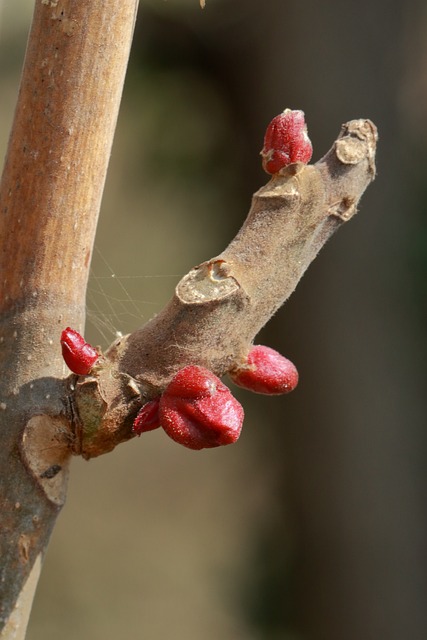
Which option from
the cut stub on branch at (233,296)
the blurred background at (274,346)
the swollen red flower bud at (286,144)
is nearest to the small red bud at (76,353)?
the cut stub on branch at (233,296)

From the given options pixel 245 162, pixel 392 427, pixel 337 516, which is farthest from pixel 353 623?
pixel 245 162

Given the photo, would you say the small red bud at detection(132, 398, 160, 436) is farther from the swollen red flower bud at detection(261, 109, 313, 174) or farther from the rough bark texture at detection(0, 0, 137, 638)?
the swollen red flower bud at detection(261, 109, 313, 174)

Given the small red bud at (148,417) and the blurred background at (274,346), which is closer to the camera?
the small red bud at (148,417)

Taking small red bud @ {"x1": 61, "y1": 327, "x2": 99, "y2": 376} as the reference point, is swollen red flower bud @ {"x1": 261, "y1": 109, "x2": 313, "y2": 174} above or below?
above

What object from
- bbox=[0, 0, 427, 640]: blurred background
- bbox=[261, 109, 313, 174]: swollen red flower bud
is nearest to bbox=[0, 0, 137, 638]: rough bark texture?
bbox=[261, 109, 313, 174]: swollen red flower bud

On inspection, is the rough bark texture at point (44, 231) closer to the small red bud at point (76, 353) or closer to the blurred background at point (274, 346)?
the small red bud at point (76, 353)

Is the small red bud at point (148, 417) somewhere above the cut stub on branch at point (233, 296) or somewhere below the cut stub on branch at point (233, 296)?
below

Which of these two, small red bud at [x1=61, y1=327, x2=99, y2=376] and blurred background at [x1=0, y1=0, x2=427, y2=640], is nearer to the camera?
small red bud at [x1=61, y1=327, x2=99, y2=376]

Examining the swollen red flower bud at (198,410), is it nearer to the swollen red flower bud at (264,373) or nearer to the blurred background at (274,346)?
the swollen red flower bud at (264,373)
